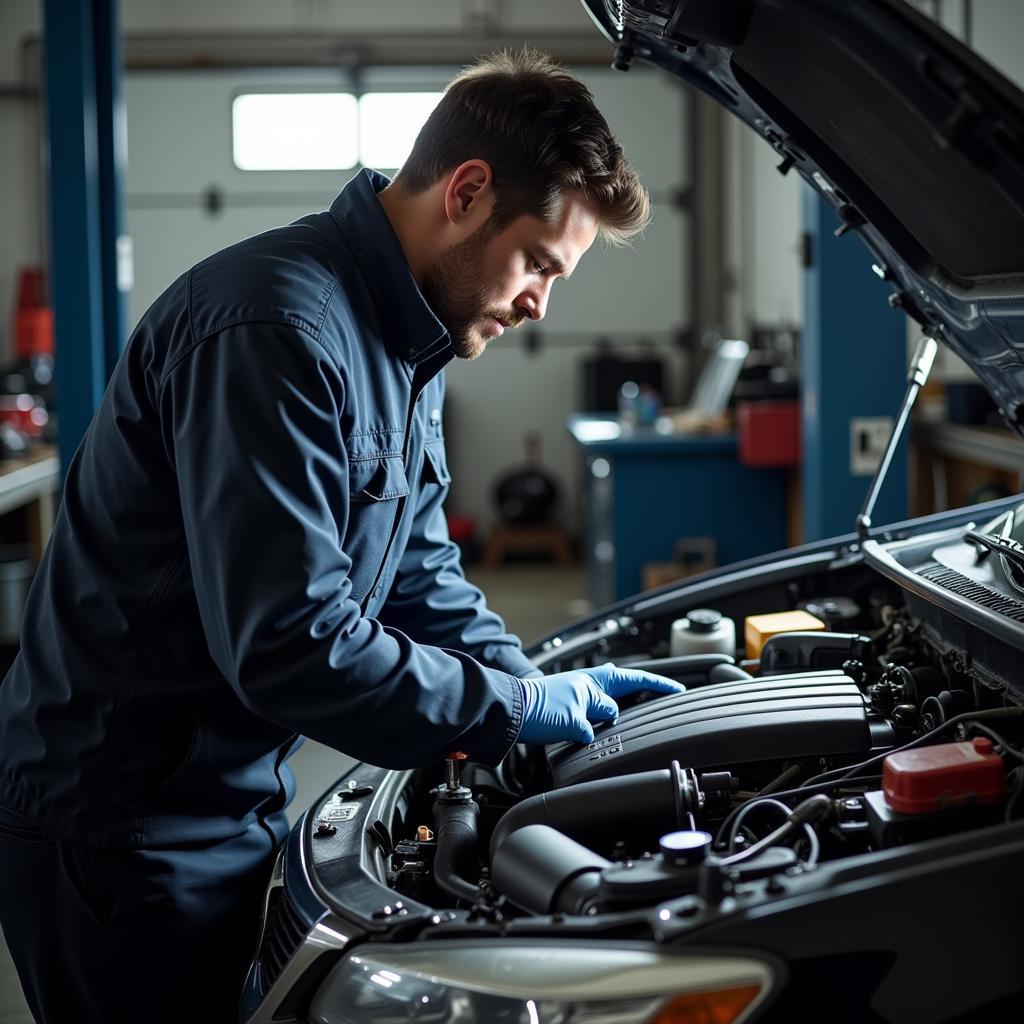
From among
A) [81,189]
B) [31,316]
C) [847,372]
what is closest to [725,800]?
[847,372]

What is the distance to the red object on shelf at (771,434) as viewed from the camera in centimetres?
464

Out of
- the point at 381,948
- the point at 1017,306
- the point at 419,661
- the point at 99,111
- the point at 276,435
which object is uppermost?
the point at 99,111

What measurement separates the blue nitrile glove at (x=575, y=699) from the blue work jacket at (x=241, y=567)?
53 mm

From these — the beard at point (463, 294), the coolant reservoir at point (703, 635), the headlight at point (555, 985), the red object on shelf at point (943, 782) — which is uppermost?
the beard at point (463, 294)

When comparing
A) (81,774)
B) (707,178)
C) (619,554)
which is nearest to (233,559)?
(81,774)

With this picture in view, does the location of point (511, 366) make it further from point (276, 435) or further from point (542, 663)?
point (276, 435)

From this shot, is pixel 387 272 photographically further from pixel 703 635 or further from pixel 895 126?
pixel 703 635

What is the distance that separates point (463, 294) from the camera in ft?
5.11

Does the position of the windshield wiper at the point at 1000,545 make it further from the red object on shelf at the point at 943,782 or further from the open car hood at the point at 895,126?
the red object on shelf at the point at 943,782

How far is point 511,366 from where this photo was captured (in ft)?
26.7

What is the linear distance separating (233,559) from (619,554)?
12.3 ft

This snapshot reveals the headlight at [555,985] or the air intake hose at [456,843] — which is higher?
the headlight at [555,985]

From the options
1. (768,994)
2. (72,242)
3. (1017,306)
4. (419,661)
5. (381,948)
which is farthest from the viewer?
(72,242)

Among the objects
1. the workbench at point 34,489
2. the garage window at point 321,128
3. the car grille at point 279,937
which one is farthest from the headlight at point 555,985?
the garage window at point 321,128
